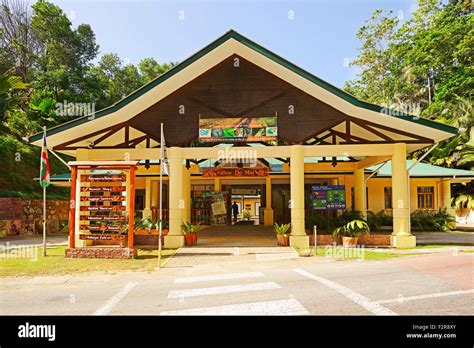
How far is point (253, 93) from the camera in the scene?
14.0 m

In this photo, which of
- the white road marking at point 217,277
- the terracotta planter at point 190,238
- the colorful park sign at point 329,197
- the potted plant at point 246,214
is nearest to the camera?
the white road marking at point 217,277

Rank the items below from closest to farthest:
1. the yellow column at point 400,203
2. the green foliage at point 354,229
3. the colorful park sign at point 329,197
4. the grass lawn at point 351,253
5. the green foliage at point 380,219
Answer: the grass lawn at point 351,253, the yellow column at point 400,203, the green foliage at point 354,229, the colorful park sign at point 329,197, the green foliage at point 380,219

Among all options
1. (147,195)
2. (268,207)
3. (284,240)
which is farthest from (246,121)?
(147,195)

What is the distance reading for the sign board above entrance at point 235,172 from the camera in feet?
57.9

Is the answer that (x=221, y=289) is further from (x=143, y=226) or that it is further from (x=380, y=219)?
(x=380, y=219)

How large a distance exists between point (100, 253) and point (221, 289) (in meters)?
5.81

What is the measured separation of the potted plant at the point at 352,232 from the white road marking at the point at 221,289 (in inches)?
268

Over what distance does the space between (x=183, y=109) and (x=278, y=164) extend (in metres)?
8.82

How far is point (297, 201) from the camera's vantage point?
13469mm

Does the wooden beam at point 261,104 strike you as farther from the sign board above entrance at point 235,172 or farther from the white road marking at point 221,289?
the white road marking at point 221,289

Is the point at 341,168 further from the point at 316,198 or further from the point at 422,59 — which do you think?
the point at 422,59

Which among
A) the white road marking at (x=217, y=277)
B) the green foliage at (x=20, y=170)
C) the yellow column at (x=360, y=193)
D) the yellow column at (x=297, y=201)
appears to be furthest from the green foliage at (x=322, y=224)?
the green foliage at (x=20, y=170)
